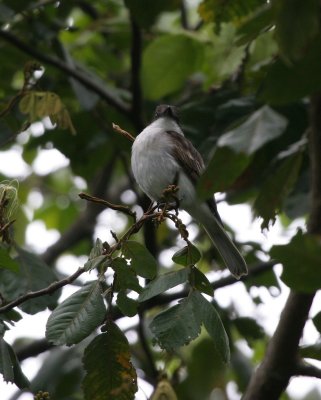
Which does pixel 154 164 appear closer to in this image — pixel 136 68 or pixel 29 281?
pixel 136 68

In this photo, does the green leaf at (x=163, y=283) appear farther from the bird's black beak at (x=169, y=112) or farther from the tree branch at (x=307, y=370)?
the bird's black beak at (x=169, y=112)

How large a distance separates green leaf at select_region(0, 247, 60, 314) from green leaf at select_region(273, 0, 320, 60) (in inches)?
83.1

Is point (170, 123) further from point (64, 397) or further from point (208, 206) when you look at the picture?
point (64, 397)

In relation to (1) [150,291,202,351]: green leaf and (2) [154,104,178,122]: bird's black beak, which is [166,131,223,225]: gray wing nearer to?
(2) [154,104,178,122]: bird's black beak

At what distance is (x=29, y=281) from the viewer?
3689 millimetres

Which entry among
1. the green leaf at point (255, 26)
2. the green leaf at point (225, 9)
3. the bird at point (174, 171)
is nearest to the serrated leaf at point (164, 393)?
the bird at point (174, 171)

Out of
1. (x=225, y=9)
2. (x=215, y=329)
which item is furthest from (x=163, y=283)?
(x=225, y=9)

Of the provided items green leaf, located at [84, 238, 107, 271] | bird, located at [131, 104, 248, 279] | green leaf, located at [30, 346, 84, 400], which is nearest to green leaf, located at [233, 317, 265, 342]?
bird, located at [131, 104, 248, 279]

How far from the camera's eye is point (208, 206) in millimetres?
4570

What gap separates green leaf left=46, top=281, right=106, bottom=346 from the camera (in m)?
2.61

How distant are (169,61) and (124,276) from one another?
276 centimetres

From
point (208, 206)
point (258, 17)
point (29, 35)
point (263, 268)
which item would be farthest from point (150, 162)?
point (258, 17)

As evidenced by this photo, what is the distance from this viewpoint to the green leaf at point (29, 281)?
359cm

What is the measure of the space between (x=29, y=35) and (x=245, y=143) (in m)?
3.70
